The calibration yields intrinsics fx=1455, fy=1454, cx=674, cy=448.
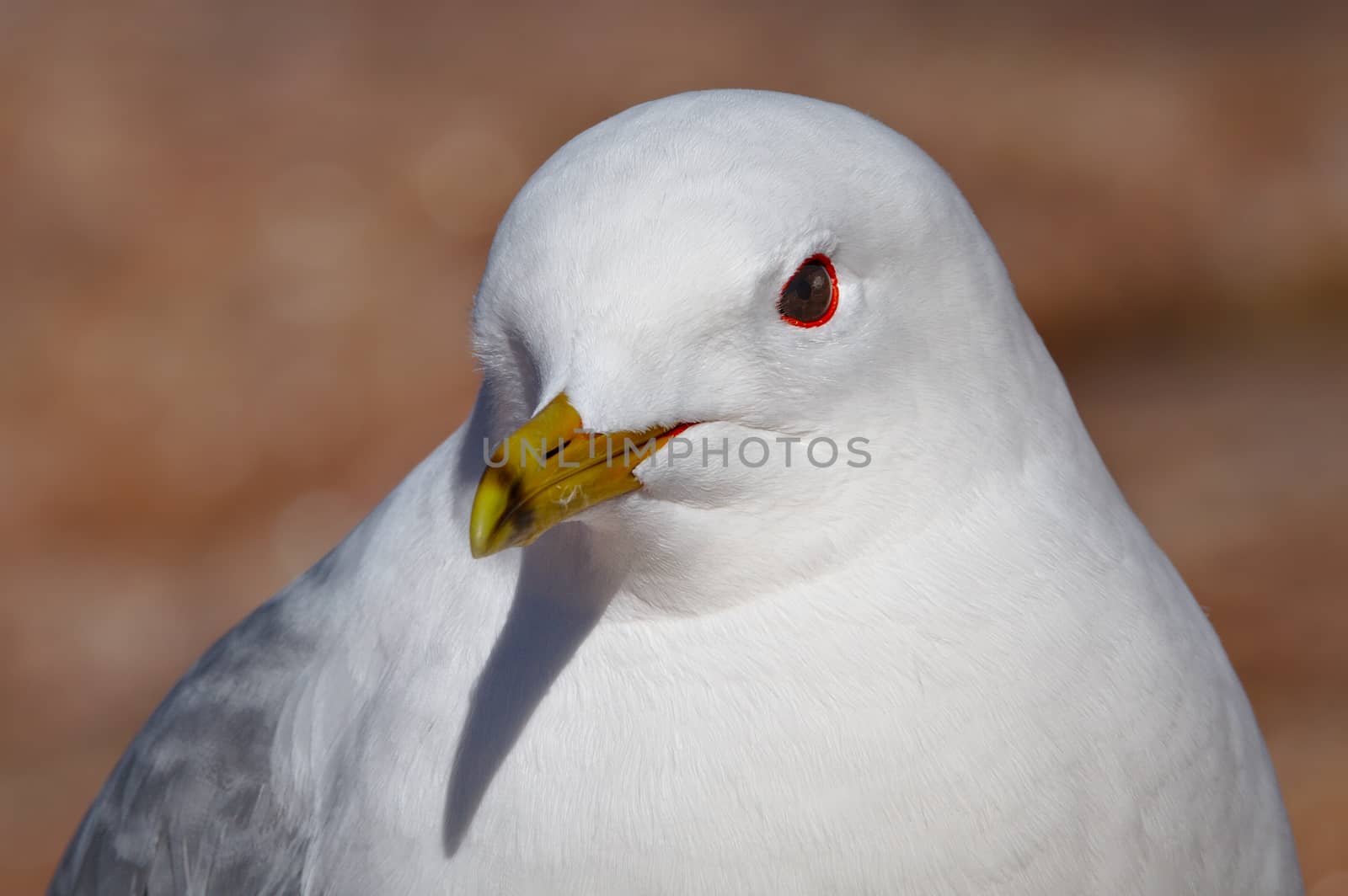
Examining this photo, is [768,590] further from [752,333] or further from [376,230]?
[376,230]

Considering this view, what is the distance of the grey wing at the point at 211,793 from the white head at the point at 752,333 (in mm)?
640

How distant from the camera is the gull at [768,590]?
1.51m

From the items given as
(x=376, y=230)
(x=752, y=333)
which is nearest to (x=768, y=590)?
(x=752, y=333)

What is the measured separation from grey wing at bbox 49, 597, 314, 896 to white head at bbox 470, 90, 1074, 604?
640mm

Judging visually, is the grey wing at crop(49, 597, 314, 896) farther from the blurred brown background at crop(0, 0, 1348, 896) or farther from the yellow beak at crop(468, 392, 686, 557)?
the blurred brown background at crop(0, 0, 1348, 896)

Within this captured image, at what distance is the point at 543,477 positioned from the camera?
1439mm

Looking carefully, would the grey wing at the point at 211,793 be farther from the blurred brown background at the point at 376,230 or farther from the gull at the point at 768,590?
the blurred brown background at the point at 376,230

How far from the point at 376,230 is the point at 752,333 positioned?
4.22 metres

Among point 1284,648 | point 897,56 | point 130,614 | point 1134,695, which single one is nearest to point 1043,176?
point 897,56

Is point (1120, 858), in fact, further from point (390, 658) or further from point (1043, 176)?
point (1043, 176)

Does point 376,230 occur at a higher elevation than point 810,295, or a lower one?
higher

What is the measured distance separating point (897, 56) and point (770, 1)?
1.95 feet

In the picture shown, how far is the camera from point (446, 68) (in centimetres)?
583

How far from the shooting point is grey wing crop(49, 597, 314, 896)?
1.97m
